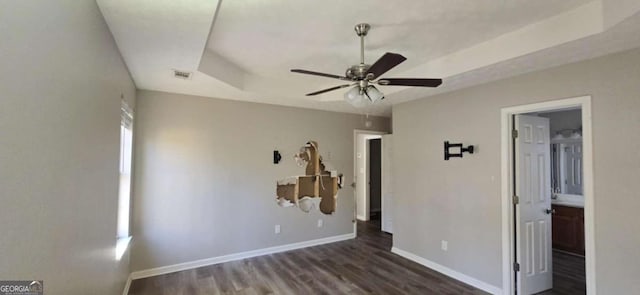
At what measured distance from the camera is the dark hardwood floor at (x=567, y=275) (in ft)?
11.4

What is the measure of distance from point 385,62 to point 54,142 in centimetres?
183

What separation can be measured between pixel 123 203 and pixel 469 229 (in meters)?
4.07

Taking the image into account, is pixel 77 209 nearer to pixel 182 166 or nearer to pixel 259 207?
pixel 182 166

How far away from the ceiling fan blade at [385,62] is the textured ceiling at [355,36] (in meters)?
0.45

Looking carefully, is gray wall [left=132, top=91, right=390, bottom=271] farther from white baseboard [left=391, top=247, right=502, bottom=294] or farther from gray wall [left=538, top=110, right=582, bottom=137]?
gray wall [left=538, top=110, right=582, bottom=137]

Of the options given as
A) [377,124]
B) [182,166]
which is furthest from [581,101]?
[182,166]

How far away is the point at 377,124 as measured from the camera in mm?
6074

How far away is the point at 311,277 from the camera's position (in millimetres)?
3824

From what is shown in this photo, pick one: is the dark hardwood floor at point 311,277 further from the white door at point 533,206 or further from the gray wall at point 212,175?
the white door at point 533,206

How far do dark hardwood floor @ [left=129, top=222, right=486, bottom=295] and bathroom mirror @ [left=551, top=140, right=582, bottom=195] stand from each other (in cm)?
302

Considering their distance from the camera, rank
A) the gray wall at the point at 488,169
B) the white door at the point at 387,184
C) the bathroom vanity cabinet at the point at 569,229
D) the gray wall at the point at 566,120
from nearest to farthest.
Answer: the gray wall at the point at 488,169
the bathroom vanity cabinet at the point at 569,229
the gray wall at the point at 566,120
the white door at the point at 387,184

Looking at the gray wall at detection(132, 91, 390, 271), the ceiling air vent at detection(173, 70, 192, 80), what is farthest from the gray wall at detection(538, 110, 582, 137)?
the ceiling air vent at detection(173, 70, 192, 80)

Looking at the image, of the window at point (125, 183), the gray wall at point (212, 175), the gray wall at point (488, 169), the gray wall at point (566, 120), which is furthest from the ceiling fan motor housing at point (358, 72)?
the gray wall at point (566, 120)

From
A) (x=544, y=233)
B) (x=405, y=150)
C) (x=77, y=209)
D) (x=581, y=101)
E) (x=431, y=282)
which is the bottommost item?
(x=431, y=282)
